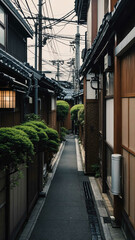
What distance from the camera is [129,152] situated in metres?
6.95

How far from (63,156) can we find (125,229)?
1577 cm

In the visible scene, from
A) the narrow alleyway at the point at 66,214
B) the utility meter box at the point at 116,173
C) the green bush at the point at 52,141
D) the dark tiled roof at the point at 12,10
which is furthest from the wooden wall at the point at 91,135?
the utility meter box at the point at 116,173

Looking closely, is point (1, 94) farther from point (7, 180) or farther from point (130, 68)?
point (130, 68)

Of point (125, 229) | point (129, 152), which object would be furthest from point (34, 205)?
point (129, 152)

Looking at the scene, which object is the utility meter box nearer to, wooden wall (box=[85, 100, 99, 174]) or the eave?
wooden wall (box=[85, 100, 99, 174])

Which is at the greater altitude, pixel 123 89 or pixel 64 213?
pixel 123 89

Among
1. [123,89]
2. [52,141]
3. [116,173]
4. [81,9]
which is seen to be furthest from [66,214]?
[81,9]

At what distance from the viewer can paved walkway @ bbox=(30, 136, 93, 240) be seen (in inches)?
317

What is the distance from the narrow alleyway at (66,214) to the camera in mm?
8047

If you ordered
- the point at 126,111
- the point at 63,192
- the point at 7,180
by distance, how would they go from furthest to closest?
the point at 63,192 < the point at 126,111 < the point at 7,180

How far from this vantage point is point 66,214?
977 centimetres

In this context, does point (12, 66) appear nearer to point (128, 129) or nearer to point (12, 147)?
point (12, 147)

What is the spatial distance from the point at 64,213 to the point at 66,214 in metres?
0.13

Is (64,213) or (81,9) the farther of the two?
(81,9)
